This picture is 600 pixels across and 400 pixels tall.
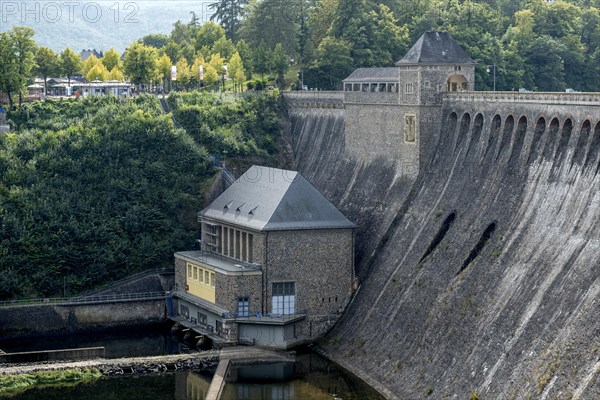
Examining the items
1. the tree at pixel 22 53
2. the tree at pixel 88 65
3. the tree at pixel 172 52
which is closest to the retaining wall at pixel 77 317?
the tree at pixel 22 53

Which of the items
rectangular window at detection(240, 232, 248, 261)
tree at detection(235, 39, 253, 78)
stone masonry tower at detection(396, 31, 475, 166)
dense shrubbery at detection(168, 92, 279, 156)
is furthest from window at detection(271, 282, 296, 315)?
tree at detection(235, 39, 253, 78)

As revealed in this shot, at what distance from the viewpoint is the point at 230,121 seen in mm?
105250

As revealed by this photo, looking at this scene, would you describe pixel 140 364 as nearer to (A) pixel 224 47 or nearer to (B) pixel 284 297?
(B) pixel 284 297

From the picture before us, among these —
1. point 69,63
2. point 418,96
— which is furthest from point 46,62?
point 418,96

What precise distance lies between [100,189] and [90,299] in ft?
40.3

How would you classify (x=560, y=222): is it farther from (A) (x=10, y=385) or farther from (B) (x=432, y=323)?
(A) (x=10, y=385)

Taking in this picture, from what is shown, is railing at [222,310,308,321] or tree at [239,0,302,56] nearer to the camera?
railing at [222,310,308,321]

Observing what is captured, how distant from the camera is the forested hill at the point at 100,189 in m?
85.3

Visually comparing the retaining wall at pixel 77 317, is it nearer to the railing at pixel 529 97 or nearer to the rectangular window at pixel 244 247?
the rectangular window at pixel 244 247

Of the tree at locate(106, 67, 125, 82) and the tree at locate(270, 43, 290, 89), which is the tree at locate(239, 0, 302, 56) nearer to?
the tree at locate(270, 43, 290, 89)

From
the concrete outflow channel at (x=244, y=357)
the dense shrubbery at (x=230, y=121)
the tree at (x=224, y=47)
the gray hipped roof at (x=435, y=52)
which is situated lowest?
the concrete outflow channel at (x=244, y=357)

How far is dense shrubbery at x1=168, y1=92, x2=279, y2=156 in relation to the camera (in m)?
101

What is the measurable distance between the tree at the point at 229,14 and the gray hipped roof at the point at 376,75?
51682 mm

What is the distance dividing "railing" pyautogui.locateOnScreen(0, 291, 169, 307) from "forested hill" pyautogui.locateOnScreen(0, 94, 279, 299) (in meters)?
1.70
